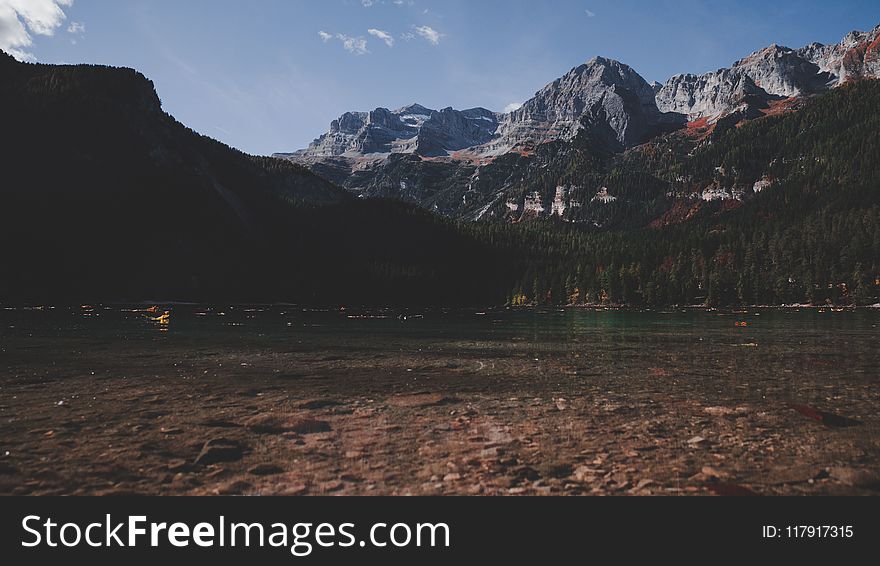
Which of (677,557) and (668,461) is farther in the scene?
(668,461)

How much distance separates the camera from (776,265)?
179625 mm

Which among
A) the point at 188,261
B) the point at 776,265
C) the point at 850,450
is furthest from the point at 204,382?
the point at 776,265

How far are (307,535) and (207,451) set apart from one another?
15.5 feet

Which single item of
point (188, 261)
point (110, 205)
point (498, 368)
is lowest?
point (498, 368)

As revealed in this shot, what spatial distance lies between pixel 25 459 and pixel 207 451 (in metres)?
3.43

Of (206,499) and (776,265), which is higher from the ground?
A: (776,265)

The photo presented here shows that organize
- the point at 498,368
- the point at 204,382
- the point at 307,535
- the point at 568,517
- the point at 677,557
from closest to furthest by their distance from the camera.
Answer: the point at 677,557 < the point at 307,535 < the point at 568,517 < the point at 204,382 < the point at 498,368

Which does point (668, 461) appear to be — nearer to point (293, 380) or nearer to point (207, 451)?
point (207, 451)

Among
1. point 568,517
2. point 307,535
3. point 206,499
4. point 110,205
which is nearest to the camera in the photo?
point 307,535

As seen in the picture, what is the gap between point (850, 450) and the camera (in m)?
10.2

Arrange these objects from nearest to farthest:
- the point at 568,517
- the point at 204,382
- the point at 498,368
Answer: the point at 568,517, the point at 204,382, the point at 498,368

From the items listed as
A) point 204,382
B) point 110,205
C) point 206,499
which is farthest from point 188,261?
point 206,499

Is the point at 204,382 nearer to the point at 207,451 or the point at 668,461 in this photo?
the point at 207,451

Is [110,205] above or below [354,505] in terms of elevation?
above
